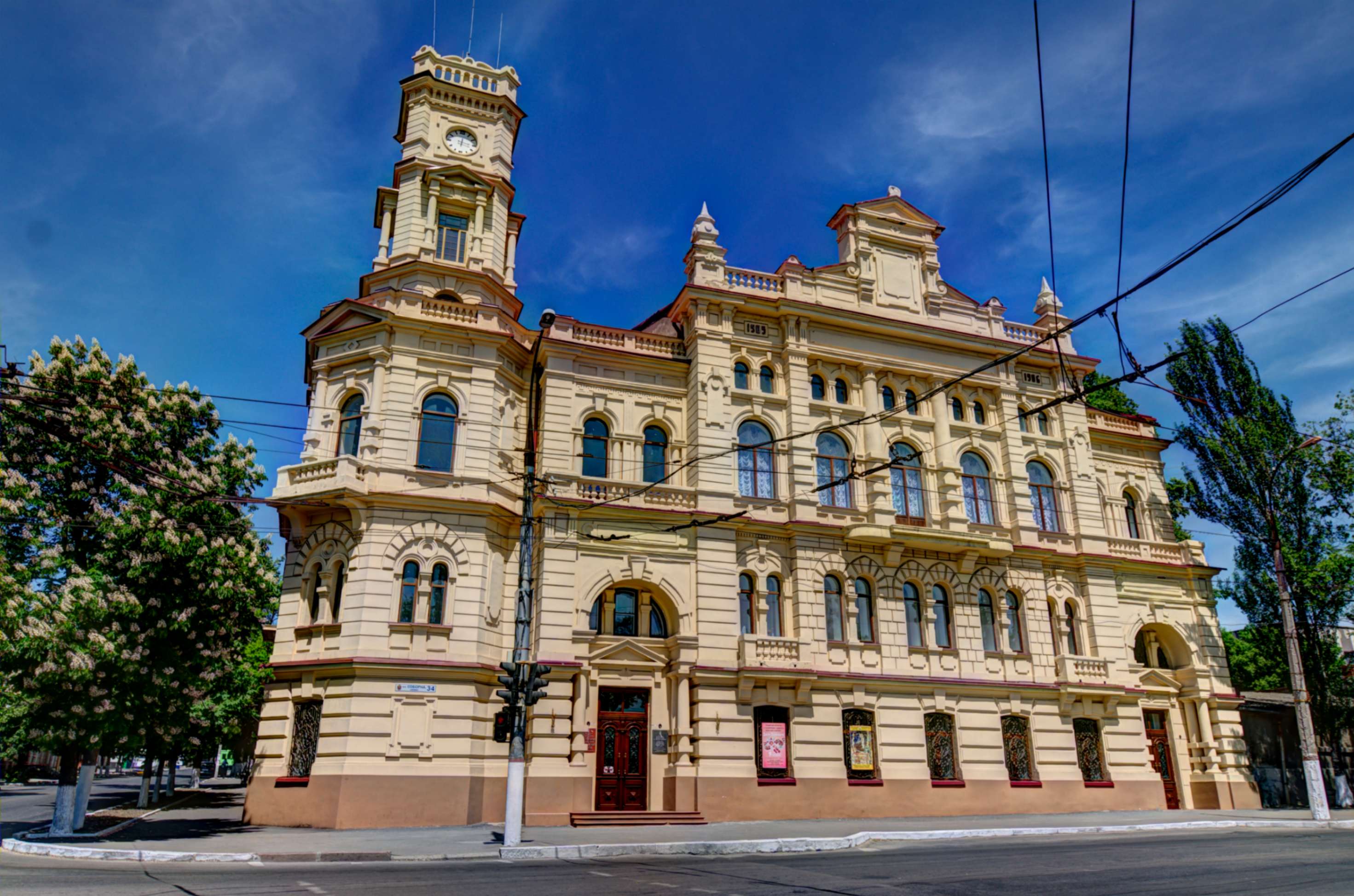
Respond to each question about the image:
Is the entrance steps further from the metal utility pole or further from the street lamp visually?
the street lamp

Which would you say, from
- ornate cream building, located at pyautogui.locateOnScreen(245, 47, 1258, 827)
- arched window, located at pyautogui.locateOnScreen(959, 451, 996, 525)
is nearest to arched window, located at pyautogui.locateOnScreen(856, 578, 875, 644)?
ornate cream building, located at pyautogui.locateOnScreen(245, 47, 1258, 827)

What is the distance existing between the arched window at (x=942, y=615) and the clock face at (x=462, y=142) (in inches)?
906

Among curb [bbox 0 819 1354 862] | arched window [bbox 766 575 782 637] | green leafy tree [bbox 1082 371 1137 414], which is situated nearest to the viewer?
curb [bbox 0 819 1354 862]

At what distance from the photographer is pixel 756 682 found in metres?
26.9

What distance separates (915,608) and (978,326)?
11.4 metres

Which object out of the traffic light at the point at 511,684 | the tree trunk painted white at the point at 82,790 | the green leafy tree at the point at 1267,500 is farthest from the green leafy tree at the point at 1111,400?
the tree trunk painted white at the point at 82,790

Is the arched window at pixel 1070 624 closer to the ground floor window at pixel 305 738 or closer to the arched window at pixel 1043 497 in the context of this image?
the arched window at pixel 1043 497

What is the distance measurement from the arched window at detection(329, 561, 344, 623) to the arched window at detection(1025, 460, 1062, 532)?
24.0 metres

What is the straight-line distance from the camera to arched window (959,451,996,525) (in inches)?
1288

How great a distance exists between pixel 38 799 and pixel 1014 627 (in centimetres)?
4195

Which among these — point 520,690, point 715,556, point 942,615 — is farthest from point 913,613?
point 520,690

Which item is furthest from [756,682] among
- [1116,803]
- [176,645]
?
[176,645]

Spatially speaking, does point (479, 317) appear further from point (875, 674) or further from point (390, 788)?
point (875, 674)

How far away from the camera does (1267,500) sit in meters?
34.6
